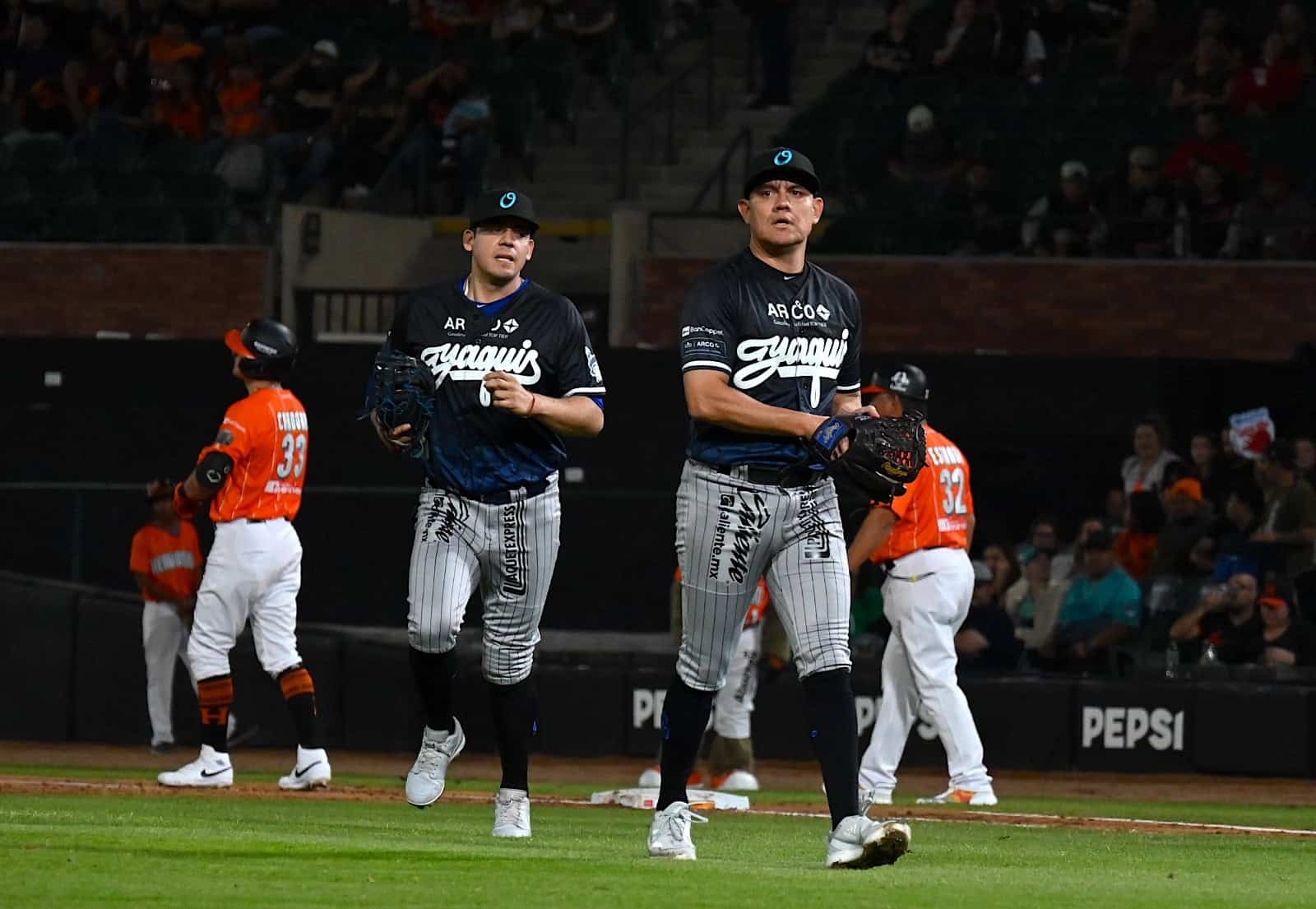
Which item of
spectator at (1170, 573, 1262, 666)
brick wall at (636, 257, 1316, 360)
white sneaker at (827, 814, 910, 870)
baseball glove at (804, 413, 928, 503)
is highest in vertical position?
brick wall at (636, 257, 1316, 360)

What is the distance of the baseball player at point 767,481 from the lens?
684cm

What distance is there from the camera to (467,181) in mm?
21547

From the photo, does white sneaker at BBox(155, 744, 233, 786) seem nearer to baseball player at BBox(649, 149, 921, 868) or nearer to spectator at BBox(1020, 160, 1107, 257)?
baseball player at BBox(649, 149, 921, 868)

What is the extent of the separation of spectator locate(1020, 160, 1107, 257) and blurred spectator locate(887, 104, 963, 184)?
115 centimetres

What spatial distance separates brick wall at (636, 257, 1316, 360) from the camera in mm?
17922

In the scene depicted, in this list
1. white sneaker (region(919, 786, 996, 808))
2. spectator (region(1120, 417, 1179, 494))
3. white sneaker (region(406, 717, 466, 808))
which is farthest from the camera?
spectator (region(1120, 417, 1179, 494))

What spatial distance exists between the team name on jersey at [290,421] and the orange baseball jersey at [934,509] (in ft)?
10.1

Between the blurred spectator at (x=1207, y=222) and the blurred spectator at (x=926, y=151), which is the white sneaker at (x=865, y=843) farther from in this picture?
the blurred spectator at (x=926, y=151)

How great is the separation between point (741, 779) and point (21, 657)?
6080 mm

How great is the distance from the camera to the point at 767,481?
6.94m

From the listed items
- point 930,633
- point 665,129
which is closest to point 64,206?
point 665,129

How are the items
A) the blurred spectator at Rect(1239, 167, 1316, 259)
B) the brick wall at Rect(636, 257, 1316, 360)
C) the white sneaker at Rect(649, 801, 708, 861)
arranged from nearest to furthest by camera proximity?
the white sneaker at Rect(649, 801, 708, 861) < the blurred spectator at Rect(1239, 167, 1316, 259) < the brick wall at Rect(636, 257, 1316, 360)

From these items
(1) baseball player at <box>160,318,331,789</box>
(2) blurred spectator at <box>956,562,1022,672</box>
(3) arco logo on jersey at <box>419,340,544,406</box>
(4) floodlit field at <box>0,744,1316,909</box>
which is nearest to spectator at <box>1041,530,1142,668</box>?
(2) blurred spectator at <box>956,562,1022,672</box>

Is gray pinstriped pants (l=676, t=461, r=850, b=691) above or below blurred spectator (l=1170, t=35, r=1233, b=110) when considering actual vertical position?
below
